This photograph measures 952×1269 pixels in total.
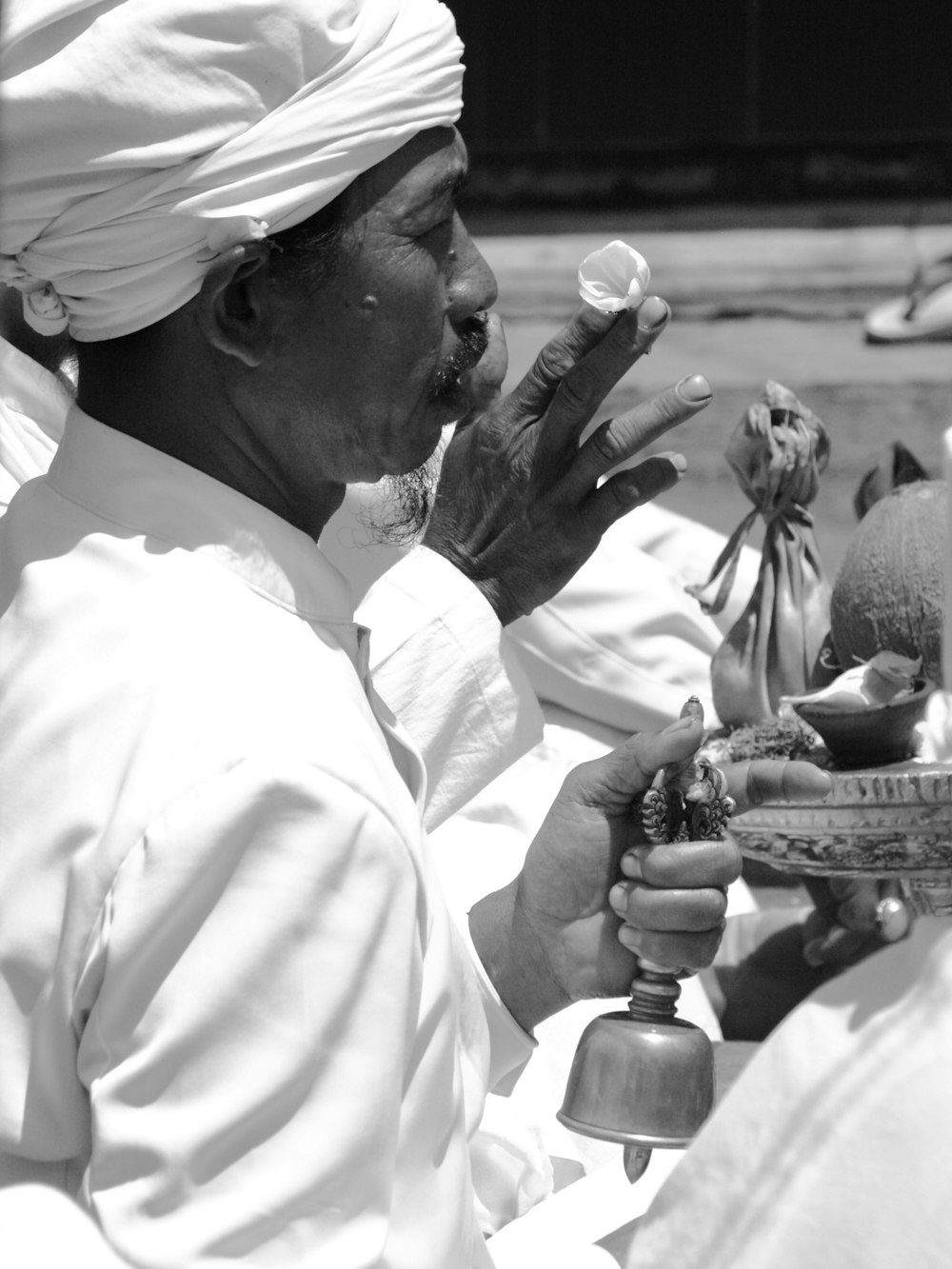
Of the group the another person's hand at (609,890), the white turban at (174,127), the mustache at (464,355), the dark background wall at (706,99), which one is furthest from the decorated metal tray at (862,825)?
the dark background wall at (706,99)

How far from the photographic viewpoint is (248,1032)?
1203 millimetres

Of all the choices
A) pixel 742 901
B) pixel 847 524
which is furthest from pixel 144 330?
pixel 847 524

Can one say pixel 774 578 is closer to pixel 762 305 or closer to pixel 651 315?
pixel 651 315

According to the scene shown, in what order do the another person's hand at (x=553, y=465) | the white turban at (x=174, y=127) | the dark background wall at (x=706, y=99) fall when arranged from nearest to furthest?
the white turban at (x=174, y=127)
the another person's hand at (x=553, y=465)
the dark background wall at (x=706, y=99)

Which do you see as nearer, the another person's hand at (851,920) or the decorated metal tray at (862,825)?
the decorated metal tray at (862,825)

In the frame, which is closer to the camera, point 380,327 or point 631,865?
point 380,327

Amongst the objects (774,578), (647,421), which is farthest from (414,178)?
(774,578)

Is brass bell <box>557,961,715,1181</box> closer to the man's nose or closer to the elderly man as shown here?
the elderly man

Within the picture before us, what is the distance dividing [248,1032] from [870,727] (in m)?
1.43

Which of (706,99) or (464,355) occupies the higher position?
(464,355)

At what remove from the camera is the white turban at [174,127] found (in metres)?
1.35

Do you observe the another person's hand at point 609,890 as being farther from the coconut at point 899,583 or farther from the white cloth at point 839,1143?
the coconut at point 899,583

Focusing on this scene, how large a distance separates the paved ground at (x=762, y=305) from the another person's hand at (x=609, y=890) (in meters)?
5.21

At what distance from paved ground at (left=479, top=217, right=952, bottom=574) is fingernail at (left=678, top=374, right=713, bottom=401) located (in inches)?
192
